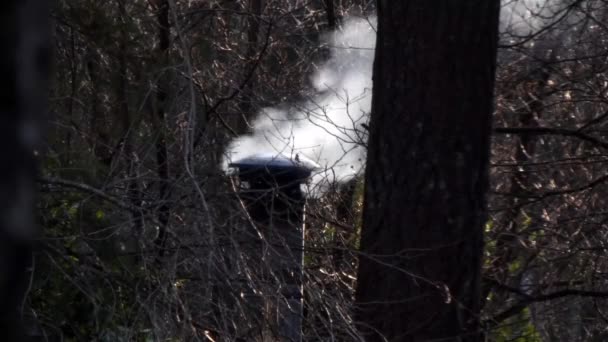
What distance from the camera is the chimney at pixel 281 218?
3.85 m

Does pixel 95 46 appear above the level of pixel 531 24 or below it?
below

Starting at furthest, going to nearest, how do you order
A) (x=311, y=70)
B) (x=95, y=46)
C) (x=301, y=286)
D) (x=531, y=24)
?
(x=311, y=70) < (x=531, y=24) < (x=95, y=46) < (x=301, y=286)

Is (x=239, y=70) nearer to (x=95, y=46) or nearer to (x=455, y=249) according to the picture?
(x=95, y=46)

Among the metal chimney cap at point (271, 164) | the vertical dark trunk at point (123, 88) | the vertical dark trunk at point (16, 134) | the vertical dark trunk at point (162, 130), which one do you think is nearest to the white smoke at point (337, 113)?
Result: the vertical dark trunk at point (162, 130)

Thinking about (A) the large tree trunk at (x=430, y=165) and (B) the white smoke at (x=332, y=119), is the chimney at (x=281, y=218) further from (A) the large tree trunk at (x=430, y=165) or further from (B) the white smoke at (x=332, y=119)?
(B) the white smoke at (x=332, y=119)

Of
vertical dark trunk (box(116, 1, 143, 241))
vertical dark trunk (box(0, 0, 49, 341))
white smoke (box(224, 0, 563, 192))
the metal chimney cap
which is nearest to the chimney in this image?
the metal chimney cap

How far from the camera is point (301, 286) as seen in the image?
3965mm

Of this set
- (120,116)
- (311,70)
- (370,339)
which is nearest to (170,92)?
(120,116)

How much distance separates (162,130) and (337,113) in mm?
2314

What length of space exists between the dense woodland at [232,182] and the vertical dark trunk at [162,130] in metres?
0.02

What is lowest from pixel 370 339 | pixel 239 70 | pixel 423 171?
pixel 370 339

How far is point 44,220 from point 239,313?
97cm

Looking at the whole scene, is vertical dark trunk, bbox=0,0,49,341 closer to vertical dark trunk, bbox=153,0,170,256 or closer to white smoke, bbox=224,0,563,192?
vertical dark trunk, bbox=153,0,170,256

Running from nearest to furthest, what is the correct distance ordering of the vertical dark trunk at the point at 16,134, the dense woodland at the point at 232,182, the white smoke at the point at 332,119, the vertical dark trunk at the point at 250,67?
the vertical dark trunk at the point at 16,134 < the dense woodland at the point at 232,182 < the white smoke at the point at 332,119 < the vertical dark trunk at the point at 250,67
